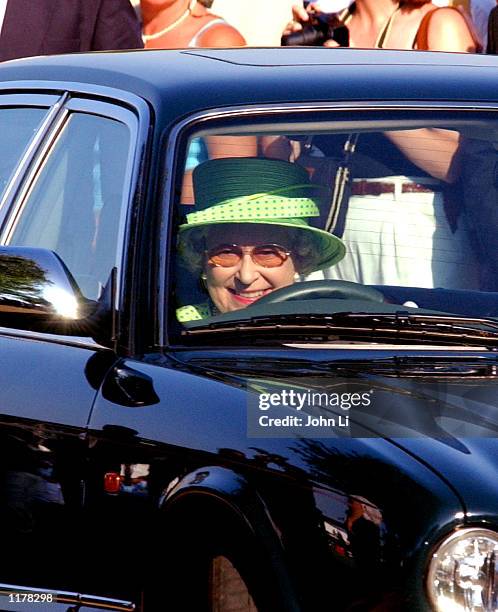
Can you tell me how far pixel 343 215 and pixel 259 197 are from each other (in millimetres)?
204

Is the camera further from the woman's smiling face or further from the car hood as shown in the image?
the car hood

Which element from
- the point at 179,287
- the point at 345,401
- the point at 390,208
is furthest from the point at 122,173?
the point at 345,401

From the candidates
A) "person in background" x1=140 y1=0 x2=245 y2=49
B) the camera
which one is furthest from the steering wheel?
the camera

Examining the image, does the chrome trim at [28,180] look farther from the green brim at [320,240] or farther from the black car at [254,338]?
the green brim at [320,240]

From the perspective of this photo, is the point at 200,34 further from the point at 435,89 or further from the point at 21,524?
the point at 21,524

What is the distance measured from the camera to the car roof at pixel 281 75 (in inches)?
172

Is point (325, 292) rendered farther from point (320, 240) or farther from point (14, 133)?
point (14, 133)

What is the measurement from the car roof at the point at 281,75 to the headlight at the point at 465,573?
154cm

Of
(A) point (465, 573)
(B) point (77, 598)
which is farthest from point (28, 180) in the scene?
(A) point (465, 573)

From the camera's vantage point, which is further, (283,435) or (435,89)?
(435,89)

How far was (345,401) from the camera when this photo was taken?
3.55 metres

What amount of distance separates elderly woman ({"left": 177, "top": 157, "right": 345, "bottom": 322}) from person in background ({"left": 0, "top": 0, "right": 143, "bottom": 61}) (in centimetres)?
471

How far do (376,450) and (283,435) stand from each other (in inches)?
8.4

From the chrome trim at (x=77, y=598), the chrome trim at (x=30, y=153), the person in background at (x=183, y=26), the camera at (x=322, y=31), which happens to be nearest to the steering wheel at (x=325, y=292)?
the chrome trim at (x=77, y=598)
